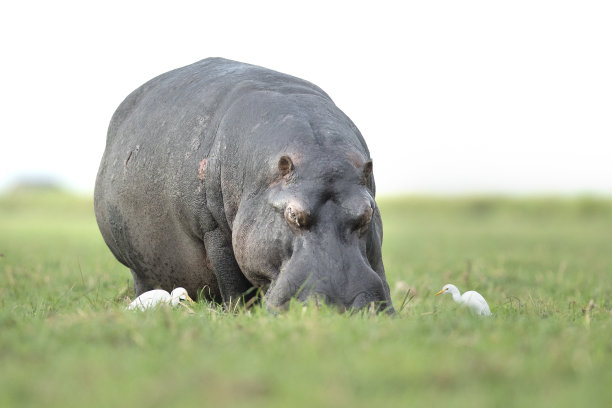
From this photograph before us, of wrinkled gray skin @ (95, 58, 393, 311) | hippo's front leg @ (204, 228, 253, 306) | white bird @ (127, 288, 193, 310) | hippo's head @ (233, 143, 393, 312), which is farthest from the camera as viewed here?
hippo's front leg @ (204, 228, 253, 306)

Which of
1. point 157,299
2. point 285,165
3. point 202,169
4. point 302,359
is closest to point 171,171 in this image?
point 202,169

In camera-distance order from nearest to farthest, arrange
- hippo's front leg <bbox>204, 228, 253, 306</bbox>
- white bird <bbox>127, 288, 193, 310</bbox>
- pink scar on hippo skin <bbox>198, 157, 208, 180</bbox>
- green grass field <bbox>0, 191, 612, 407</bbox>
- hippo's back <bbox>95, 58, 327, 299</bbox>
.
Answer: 1. green grass field <bbox>0, 191, 612, 407</bbox>
2. white bird <bbox>127, 288, 193, 310</bbox>
3. hippo's front leg <bbox>204, 228, 253, 306</bbox>
4. pink scar on hippo skin <bbox>198, 157, 208, 180</bbox>
5. hippo's back <bbox>95, 58, 327, 299</bbox>

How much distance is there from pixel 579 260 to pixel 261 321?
8.70m

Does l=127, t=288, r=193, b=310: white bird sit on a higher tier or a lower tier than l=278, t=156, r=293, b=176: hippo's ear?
lower

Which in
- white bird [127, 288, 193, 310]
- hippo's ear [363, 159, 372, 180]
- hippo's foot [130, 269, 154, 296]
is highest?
hippo's ear [363, 159, 372, 180]

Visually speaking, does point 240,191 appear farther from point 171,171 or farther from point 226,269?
point 171,171

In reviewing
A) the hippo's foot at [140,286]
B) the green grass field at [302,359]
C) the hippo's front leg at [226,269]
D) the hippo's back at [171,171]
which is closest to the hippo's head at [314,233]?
the green grass field at [302,359]

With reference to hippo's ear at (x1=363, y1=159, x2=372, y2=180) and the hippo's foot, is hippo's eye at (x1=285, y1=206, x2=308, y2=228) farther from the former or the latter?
the hippo's foot

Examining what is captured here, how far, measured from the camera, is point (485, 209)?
120 feet

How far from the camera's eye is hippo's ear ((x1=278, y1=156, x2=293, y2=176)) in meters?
4.45

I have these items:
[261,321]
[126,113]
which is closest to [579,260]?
[126,113]

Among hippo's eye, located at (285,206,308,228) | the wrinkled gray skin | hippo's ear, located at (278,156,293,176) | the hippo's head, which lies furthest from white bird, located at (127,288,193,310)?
hippo's ear, located at (278,156,293,176)

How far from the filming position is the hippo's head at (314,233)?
4.09 meters

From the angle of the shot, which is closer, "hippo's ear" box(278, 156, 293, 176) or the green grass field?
the green grass field
